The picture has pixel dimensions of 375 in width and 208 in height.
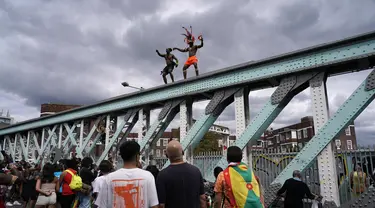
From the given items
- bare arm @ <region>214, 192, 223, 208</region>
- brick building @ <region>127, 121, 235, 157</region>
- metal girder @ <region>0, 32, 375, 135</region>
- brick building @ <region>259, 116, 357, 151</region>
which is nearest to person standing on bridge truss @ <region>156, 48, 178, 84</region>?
metal girder @ <region>0, 32, 375, 135</region>

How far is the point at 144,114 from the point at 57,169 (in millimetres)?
6002

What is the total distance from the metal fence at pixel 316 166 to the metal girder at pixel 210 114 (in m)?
1.07

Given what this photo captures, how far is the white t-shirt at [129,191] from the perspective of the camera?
2891 mm

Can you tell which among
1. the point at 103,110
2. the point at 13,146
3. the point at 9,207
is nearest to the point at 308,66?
the point at 103,110

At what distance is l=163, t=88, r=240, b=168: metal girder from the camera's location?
29.7 ft

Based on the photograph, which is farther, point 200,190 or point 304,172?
point 304,172

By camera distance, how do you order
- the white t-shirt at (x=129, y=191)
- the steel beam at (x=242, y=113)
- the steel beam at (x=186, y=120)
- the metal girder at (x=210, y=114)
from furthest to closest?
1. the steel beam at (x=186, y=120)
2. the metal girder at (x=210, y=114)
3. the steel beam at (x=242, y=113)
4. the white t-shirt at (x=129, y=191)

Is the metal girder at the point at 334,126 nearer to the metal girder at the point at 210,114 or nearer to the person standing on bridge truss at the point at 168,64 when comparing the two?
the metal girder at the point at 210,114

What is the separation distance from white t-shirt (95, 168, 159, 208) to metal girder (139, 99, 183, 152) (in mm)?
7477

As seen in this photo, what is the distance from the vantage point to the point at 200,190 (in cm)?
348

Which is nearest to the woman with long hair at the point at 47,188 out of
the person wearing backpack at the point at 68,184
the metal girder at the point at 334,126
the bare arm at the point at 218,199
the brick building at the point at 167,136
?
the person wearing backpack at the point at 68,184

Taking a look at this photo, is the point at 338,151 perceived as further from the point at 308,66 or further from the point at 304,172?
the point at 308,66

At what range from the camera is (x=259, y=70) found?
8273 mm

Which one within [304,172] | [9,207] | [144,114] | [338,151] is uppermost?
[144,114]
